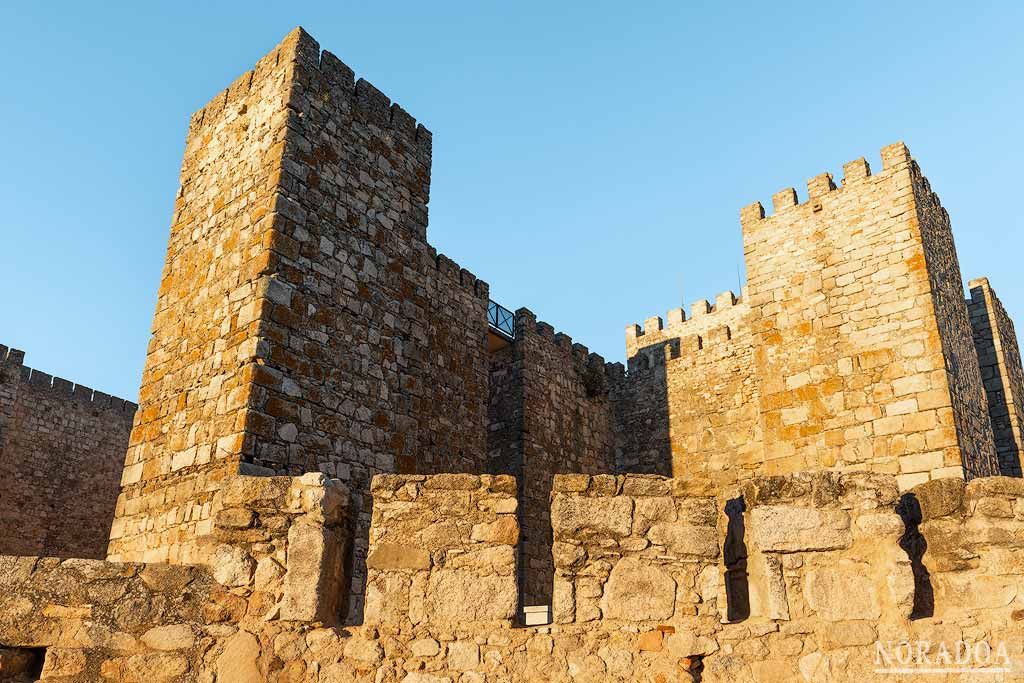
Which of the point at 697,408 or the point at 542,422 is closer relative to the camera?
the point at 542,422

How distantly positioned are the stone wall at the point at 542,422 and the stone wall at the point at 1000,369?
7067mm

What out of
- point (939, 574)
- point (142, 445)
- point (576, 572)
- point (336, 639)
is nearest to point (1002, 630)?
point (939, 574)

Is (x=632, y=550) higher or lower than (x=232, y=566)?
higher

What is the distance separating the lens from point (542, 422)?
48.0ft

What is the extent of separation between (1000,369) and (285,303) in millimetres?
12047

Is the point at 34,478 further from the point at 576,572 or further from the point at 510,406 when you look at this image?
the point at 576,572

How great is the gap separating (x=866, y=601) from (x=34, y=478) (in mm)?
17052

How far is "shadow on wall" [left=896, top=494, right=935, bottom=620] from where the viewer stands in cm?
377

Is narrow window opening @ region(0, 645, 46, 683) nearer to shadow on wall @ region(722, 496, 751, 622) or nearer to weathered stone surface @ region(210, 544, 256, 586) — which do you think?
weathered stone surface @ region(210, 544, 256, 586)

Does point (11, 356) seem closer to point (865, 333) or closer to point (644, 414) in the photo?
point (644, 414)

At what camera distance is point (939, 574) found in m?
3.77

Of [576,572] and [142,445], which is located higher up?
[142,445]

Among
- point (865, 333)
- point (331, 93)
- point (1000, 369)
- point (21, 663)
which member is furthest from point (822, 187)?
point (21, 663)

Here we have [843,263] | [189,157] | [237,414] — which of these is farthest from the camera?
[843,263]
